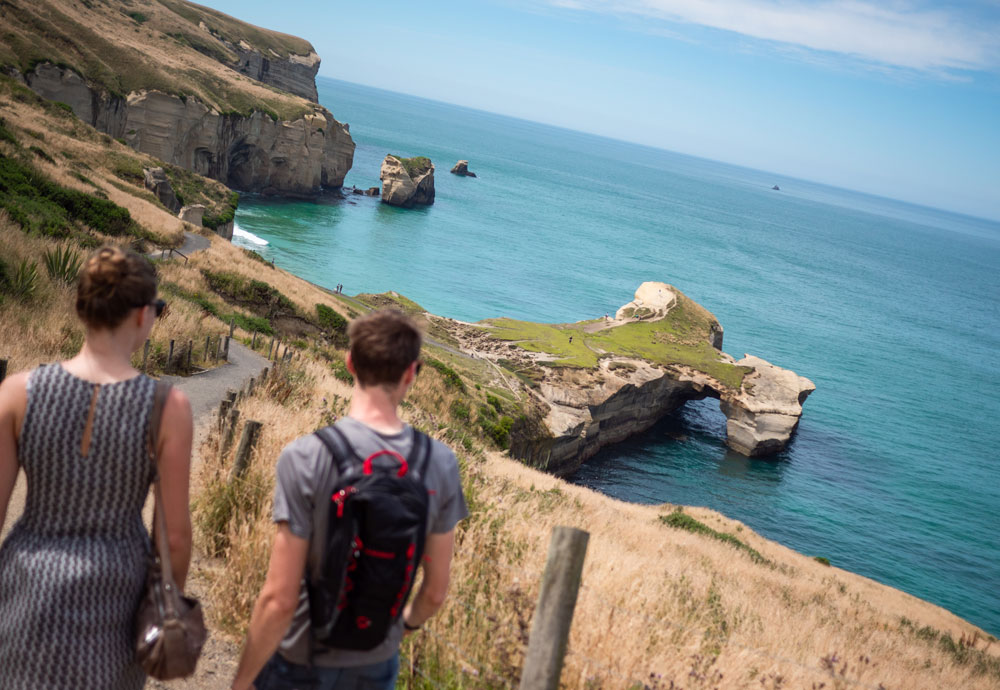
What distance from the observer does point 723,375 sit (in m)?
49.7

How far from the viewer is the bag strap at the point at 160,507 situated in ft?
8.47

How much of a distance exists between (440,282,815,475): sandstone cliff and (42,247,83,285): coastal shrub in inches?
977

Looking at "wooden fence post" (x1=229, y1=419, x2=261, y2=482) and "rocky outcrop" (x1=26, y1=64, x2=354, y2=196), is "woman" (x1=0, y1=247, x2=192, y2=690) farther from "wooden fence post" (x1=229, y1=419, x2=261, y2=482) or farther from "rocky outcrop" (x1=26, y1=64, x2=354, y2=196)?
"rocky outcrop" (x1=26, y1=64, x2=354, y2=196)

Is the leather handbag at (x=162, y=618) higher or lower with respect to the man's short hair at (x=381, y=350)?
lower

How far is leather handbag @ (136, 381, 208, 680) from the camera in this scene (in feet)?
8.32

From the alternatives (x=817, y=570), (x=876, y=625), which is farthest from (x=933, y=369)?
(x=876, y=625)

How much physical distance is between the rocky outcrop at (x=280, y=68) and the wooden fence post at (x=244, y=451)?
115m

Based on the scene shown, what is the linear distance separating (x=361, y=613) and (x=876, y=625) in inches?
597

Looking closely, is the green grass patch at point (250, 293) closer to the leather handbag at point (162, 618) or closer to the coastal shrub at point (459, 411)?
the coastal shrub at point (459, 411)

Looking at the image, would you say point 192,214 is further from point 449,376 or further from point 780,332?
point 780,332

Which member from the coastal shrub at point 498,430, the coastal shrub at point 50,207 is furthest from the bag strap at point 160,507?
the coastal shrub at point 498,430

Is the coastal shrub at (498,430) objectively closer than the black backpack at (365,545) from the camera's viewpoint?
No

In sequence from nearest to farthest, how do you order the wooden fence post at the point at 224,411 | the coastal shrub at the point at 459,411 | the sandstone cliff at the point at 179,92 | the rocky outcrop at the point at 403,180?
the wooden fence post at the point at 224,411 → the coastal shrub at the point at 459,411 → the sandstone cliff at the point at 179,92 → the rocky outcrop at the point at 403,180

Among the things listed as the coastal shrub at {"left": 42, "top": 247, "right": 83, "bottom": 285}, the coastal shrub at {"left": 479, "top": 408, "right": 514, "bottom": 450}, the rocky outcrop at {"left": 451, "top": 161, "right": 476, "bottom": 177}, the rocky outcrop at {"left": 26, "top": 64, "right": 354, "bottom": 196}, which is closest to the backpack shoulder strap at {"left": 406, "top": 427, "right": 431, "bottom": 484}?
the coastal shrub at {"left": 42, "top": 247, "right": 83, "bottom": 285}
